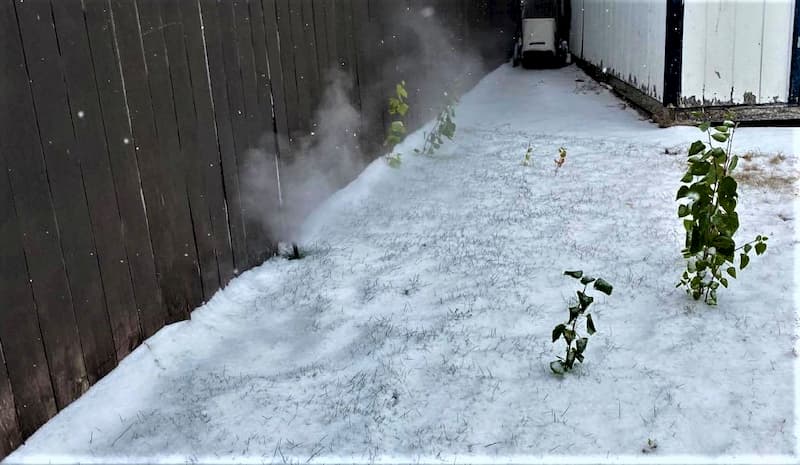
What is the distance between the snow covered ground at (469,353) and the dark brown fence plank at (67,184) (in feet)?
0.64

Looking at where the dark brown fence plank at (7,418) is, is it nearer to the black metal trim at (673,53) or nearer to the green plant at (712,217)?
the green plant at (712,217)

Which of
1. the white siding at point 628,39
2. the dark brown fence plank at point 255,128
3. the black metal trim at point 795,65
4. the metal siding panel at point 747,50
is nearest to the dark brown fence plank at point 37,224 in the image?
the dark brown fence plank at point 255,128

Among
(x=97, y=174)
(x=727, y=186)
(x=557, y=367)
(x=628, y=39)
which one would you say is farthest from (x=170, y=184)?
(x=628, y=39)

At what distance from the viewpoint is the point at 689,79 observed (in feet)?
24.0

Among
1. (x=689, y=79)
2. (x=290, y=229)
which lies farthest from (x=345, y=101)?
(x=689, y=79)

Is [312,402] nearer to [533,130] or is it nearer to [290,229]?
[290,229]

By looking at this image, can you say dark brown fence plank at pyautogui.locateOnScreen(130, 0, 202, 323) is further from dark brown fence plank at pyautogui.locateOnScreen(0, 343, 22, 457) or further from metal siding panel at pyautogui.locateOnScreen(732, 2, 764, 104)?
metal siding panel at pyautogui.locateOnScreen(732, 2, 764, 104)

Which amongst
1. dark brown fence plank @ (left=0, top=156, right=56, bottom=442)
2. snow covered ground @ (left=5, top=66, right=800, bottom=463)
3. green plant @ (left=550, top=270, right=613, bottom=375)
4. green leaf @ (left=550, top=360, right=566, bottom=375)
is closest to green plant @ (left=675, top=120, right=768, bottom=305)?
snow covered ground @ (left=5, top=66, right=800, bottom=463)

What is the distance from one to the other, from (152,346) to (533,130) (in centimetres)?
536

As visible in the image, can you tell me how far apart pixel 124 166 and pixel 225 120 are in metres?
0.92

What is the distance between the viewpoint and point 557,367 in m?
2.95

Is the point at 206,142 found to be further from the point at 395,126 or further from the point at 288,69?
the point at 395,126

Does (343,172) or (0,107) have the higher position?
(0,107)

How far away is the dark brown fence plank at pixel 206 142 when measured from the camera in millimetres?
3492
